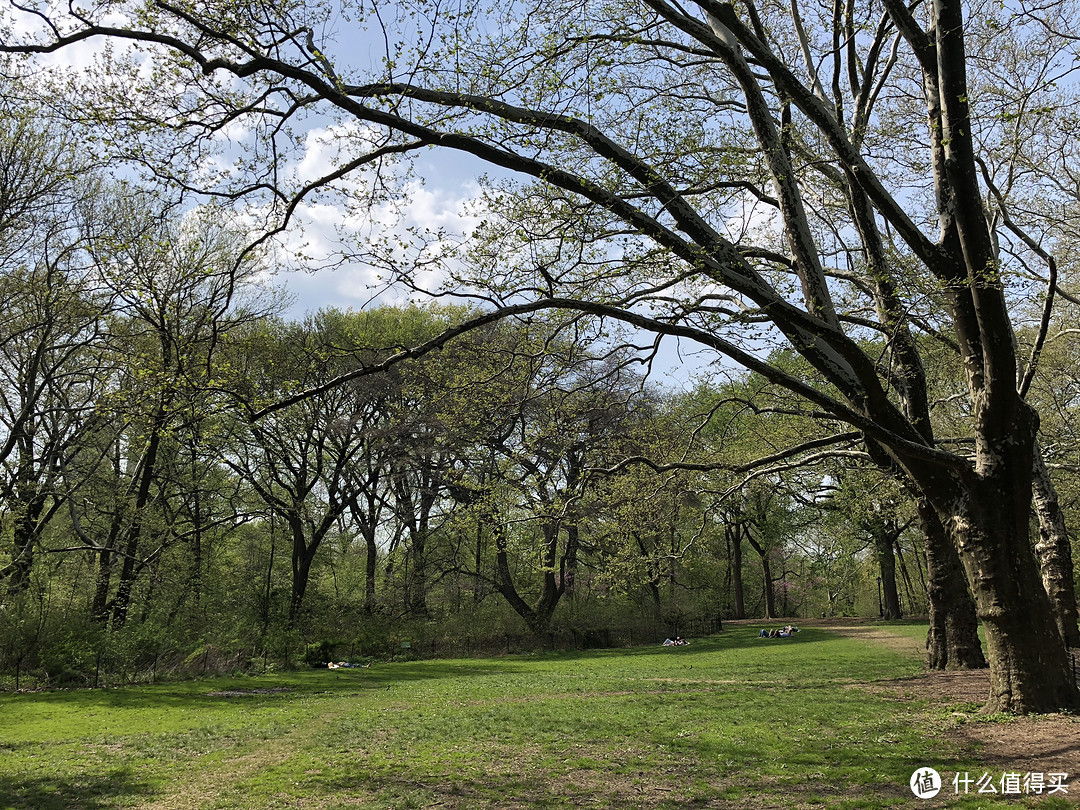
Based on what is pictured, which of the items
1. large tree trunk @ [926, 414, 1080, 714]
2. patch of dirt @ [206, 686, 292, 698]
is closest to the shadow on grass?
patch of dirt @ [206, 686, 292, 698]

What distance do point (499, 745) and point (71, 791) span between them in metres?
4.30

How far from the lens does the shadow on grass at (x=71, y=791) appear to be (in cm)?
617

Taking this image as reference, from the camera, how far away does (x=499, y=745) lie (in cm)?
795

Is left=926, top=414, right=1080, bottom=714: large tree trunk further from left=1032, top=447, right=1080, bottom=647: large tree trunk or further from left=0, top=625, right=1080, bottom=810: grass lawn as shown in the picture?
left=1032, top=447, right=1080, bottom=647: large tree trunk

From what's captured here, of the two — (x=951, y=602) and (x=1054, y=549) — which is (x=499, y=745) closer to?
(x=951, y=602)

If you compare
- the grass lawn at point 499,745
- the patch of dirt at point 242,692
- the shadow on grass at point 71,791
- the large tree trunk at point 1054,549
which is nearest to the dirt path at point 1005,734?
the grass lawn at point 499,745

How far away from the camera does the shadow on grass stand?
617cm

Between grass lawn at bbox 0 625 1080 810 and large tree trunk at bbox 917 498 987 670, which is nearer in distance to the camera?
grass lawn at bbox 0 625 1080 810

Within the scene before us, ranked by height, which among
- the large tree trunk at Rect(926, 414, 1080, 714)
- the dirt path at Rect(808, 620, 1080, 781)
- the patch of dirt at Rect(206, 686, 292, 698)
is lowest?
the patch of dirt at Rect(206, 686, 292, 698)

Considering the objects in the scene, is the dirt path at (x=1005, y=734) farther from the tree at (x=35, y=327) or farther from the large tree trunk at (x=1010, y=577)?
the tree at (x=35, y=327)

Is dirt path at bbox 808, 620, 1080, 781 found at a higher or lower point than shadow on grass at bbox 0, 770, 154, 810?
higher

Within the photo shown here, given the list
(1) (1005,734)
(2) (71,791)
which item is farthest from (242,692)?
(1) (1005,734)

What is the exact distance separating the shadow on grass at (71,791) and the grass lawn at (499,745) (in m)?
0.03

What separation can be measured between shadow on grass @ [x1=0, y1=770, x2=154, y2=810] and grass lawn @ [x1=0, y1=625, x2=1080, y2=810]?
0.09 ft
